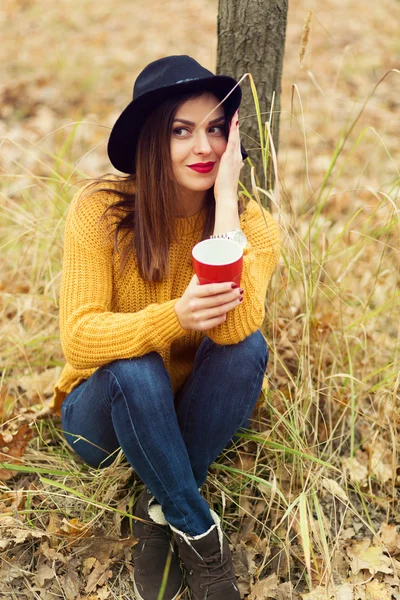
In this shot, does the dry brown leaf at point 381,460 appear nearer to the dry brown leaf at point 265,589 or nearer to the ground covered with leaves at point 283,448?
the ground covered with leaves at point 283,448

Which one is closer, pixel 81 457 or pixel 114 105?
pixel 81 457

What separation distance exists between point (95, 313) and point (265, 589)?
997 mm

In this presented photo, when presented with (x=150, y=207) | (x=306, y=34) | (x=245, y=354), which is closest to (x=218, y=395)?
(x=245, y=354)

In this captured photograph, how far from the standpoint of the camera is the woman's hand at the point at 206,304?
1.63 metres

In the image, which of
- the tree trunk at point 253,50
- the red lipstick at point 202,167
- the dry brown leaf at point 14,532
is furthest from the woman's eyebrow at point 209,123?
the dry brown leaf at point 14,532

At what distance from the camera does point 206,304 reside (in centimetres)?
166

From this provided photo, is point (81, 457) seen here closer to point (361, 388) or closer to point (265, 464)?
point (265, 464)

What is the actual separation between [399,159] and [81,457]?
323 cm

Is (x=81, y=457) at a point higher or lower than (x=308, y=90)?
lower

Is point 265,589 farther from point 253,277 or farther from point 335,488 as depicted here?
point 253,277

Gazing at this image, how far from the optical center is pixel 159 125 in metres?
1.87

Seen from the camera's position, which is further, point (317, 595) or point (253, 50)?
point (253, 50)

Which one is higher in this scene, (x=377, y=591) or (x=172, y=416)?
(x=172, y=416)

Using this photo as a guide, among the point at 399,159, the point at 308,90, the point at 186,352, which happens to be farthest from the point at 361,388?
the point at 308,90
